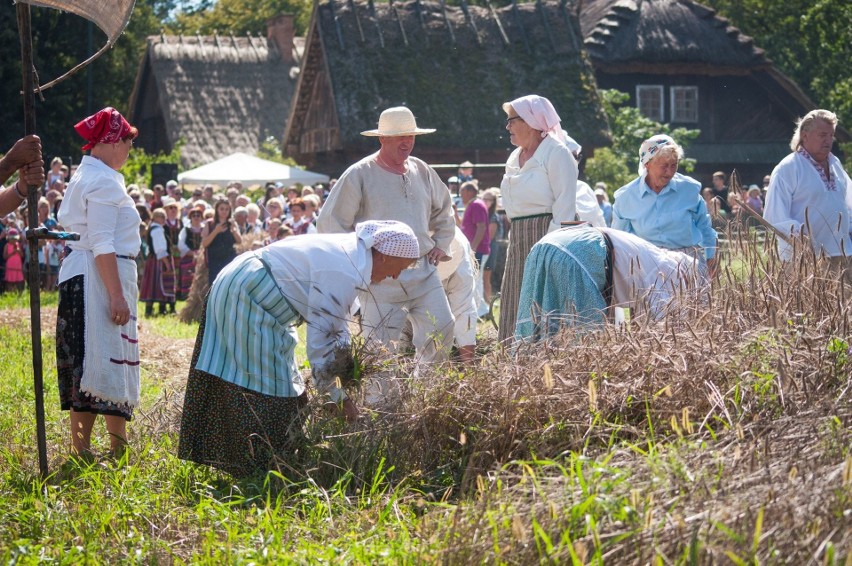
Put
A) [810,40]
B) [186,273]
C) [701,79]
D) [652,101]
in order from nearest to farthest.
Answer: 1. [186,273]
2. [652,101]
3. [701,79]
4. [810,40]

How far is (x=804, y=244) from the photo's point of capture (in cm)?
569

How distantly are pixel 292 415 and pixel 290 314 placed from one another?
0.44 metres

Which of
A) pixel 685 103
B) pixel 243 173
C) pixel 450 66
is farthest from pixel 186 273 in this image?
pixel 685 103

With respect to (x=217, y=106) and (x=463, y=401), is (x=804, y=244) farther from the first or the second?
(x=217, y=106)

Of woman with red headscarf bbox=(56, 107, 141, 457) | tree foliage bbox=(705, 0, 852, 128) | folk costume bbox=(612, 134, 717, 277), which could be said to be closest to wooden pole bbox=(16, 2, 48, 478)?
woman with red headscarf bbox=(56, 107, 141, 457)

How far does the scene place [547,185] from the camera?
24.7ft

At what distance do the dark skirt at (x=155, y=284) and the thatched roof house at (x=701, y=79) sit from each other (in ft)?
68.4

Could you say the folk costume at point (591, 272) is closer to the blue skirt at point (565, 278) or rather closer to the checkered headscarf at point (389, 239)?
the blue skirt at point (565, 278)

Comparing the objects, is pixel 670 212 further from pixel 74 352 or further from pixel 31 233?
pixel 31 233

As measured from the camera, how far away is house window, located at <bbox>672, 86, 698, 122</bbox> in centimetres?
3644

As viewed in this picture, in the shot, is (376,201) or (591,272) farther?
Answer: (376,201)

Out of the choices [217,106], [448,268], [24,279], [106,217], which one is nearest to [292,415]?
[106,217]

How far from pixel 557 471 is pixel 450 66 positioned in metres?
24.3

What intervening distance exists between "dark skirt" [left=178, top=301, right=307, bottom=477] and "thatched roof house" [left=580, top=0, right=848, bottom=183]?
30.0 m
